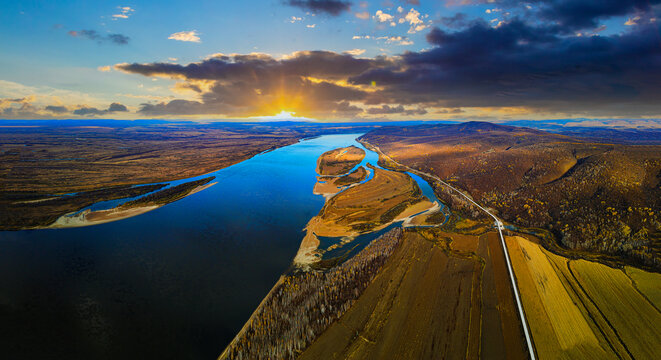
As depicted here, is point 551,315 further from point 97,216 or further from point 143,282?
point 97,216

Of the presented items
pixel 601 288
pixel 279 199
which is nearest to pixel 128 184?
pixel 279 199

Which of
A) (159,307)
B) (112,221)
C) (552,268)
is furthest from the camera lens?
(112,221)

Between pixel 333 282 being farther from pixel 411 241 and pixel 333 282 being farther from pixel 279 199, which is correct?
pixel 279 199

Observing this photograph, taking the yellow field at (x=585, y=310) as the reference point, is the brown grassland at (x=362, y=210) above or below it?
above

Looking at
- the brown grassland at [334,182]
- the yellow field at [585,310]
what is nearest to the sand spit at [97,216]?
the brown grassland at [334,182]

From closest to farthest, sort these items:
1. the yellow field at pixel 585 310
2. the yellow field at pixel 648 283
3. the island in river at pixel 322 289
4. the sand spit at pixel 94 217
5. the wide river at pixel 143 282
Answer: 1. the yellow field at pixel 585 310
2. the island in river at pixel 322 289
3. the wide river at pixel 143 282
4. the yellow field at pixel 648 283
5. the sand spit at pixel 94 217

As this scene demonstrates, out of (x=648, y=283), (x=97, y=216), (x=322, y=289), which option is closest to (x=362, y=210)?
(x=322, y=289)

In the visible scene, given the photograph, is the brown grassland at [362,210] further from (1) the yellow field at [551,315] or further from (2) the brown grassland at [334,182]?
(1) the yellow field at [551,315]
